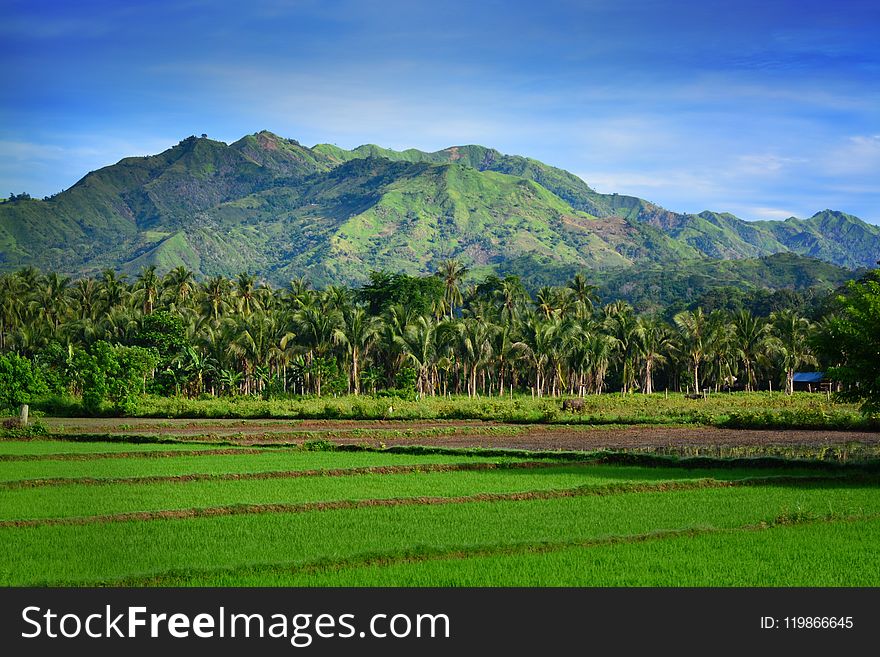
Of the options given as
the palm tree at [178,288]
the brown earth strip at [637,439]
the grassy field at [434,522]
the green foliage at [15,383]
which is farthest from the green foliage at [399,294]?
the grassy field at [434,522]

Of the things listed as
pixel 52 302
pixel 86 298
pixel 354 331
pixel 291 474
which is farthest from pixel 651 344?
pixel 291 474

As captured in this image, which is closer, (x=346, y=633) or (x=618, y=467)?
(x=346, y=633)

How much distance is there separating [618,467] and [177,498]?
1350cm

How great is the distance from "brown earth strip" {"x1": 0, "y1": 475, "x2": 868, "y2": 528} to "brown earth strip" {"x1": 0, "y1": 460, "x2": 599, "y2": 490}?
200 inches

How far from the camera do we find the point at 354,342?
6606 centimetres

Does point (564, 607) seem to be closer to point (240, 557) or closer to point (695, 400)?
point (240, 557)

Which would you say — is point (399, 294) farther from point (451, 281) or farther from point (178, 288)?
point (178, 288)


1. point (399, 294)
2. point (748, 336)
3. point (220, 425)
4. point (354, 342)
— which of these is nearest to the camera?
point (220, 425)

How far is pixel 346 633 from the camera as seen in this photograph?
960 cm

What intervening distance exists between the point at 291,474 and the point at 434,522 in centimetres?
834

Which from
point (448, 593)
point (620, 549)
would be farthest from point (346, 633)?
point (620, 549)

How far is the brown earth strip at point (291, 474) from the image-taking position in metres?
23.0

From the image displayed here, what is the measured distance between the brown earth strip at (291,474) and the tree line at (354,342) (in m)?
25.5

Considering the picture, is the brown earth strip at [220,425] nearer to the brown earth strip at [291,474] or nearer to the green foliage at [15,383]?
the green foliage at [15,383]
